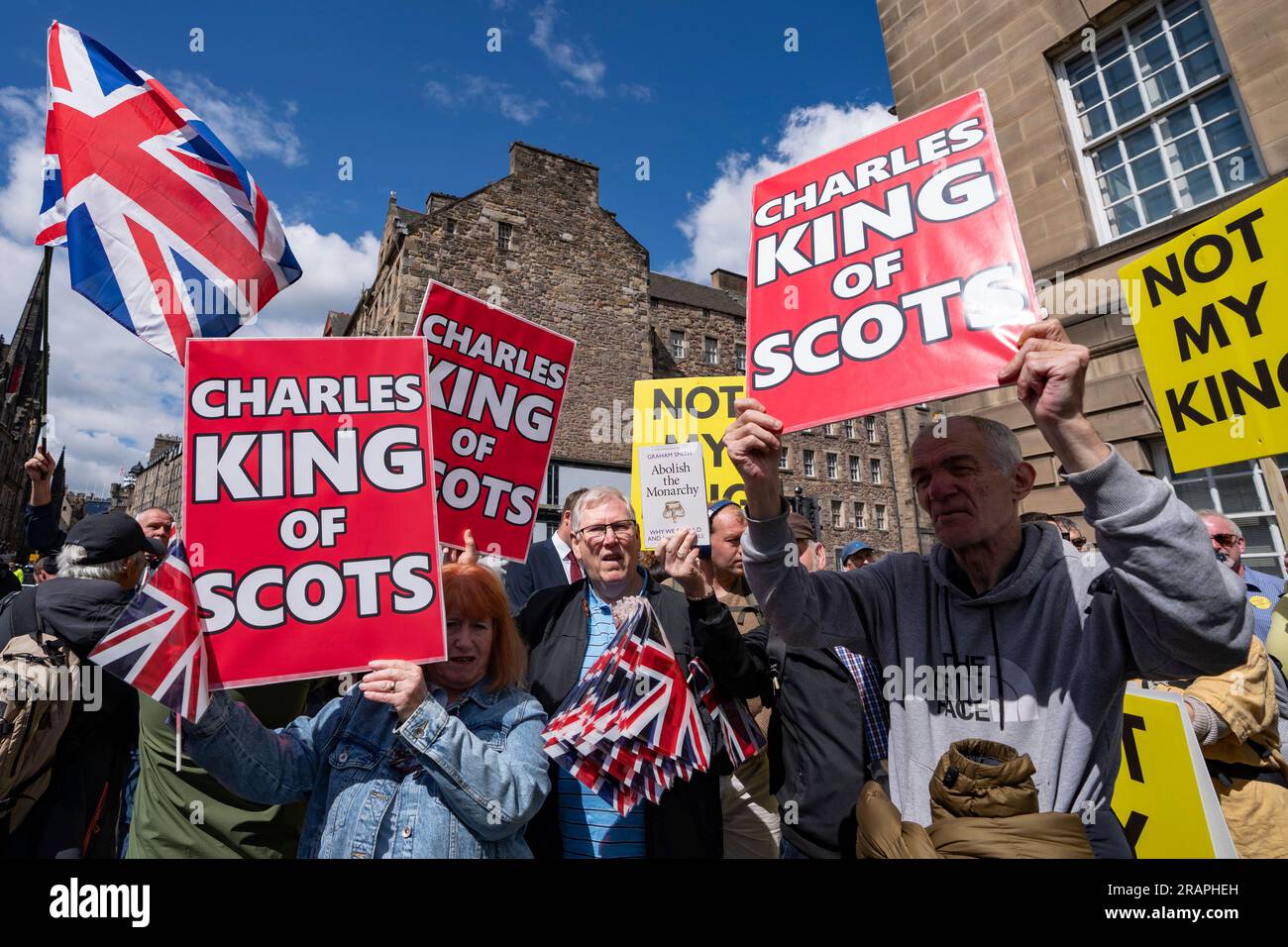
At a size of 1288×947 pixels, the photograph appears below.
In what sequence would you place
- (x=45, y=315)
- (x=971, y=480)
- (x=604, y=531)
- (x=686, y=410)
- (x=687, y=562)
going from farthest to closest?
(x=686, y=410)
(x=45, y=315)
(x=604, y=531)
(x=687, y=562)
(x=971, y=480)

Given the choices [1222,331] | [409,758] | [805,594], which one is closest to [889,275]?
[805,594]

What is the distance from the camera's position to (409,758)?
1936 millimetres

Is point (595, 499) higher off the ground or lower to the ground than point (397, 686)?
higher

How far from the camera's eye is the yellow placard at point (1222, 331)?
276 centimetres

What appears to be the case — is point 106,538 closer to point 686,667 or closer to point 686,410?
point 686,667

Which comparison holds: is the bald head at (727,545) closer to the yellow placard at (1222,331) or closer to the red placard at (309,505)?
the red placard at (309,505)

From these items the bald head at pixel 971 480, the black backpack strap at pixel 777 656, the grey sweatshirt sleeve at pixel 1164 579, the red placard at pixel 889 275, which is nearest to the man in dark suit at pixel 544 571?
the black backpack strap at pixel 777 656

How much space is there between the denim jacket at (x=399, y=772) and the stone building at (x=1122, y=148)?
20.4 feet

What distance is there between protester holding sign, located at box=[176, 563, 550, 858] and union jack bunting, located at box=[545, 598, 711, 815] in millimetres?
146

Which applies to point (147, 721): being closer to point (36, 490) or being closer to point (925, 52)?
point (36, 490)

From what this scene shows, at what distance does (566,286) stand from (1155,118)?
21129 mm

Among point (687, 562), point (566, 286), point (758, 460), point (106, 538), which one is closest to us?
point (758, 460)

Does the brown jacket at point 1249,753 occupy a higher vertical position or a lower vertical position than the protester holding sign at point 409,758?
lower
